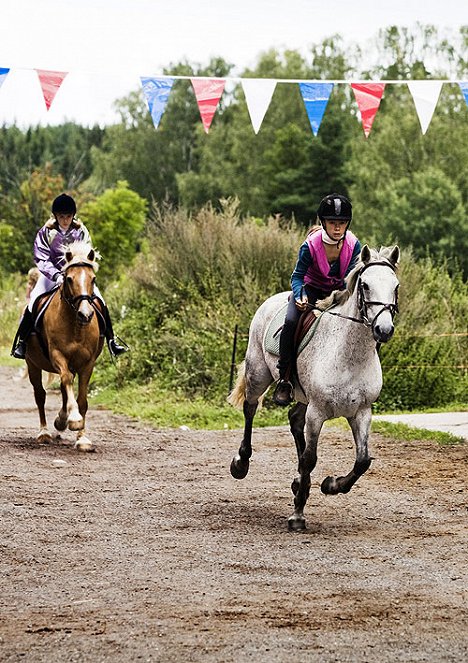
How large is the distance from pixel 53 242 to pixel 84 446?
87.2 inches

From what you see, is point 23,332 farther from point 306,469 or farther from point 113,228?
Answer: point 113,228

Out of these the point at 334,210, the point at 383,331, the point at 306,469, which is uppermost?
the point at 334,210

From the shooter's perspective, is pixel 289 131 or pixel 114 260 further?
pixel 289 131

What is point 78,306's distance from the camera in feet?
36.6

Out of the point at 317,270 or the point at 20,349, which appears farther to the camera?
the point at 20,349

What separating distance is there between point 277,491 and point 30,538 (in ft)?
8.94

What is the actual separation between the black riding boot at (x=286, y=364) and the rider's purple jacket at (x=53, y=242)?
421 cm

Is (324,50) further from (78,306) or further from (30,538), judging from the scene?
(30,538)

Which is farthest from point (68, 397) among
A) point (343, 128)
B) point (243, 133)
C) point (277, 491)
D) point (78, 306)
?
point (243, 133)

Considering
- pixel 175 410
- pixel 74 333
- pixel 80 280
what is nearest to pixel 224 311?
pixel 175 410

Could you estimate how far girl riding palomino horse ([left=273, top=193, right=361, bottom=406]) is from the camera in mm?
8047

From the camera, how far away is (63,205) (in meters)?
11.9

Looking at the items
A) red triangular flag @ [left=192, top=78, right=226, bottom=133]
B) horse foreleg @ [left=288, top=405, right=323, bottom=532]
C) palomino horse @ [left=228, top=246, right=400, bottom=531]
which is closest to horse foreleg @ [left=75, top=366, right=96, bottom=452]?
red triangular flag @ [left=192, top=78, right=226, bottom=133]

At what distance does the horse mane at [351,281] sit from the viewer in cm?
755
